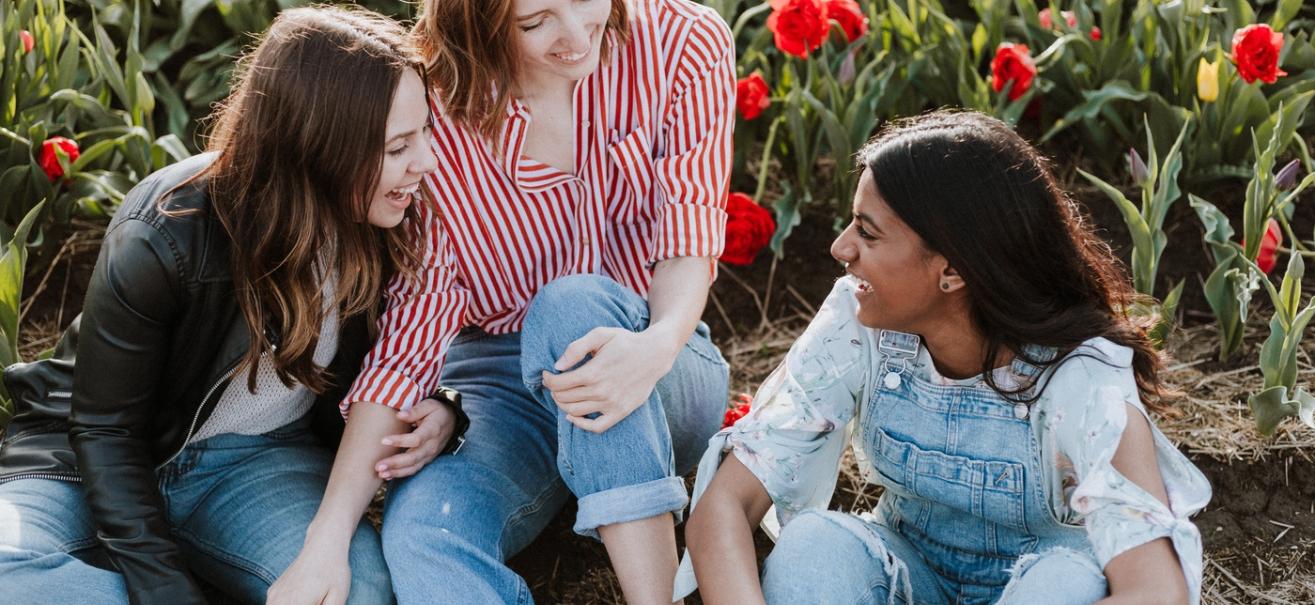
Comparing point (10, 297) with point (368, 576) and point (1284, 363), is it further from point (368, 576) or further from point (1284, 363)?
point (1284, 363)

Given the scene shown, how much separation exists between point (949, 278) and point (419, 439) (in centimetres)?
84

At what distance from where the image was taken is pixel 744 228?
109 inches

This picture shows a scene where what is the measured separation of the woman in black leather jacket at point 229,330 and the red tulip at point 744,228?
85cm

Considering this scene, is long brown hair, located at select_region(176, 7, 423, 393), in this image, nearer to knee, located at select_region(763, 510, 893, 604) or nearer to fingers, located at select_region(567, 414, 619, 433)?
fingers, located at select_region(567, 414, 619, 433)

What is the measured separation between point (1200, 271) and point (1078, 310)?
51.3 inches

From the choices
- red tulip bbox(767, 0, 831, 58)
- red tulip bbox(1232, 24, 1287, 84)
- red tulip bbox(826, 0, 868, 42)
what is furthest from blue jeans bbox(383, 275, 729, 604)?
red tulip bbox(1232, 24, 1287, 84)

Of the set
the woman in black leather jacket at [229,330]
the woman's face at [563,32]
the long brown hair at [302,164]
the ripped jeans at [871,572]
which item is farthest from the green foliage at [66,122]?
the ripped jeans at [871,572]

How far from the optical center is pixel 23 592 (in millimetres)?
1826

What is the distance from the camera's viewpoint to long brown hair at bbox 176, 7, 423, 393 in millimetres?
1891

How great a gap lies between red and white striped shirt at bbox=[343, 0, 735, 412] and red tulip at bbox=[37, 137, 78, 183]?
38.9 inches

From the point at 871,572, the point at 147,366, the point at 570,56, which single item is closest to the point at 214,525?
the point at 147,366

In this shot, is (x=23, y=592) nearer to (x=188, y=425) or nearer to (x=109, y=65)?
(x=188, y=425)

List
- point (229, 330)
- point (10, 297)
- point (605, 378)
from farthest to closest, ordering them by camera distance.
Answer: point (10, 297)
point (229, 330)
point (605, 378)

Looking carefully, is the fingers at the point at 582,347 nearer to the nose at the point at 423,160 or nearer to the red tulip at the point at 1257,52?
the nose at the point at 423,160
